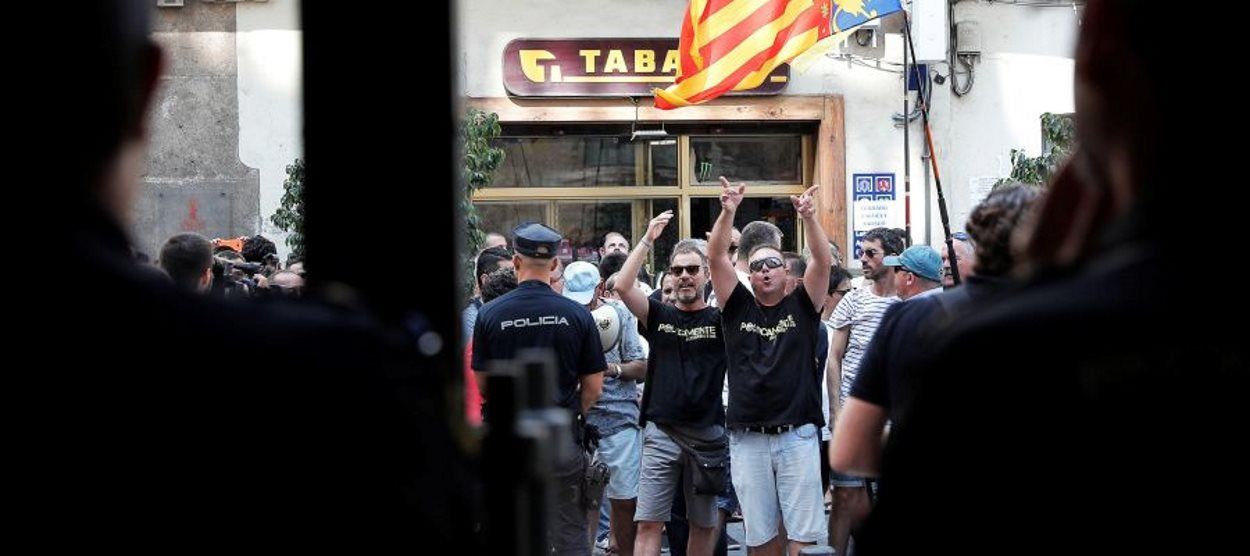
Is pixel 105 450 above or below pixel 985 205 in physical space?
below

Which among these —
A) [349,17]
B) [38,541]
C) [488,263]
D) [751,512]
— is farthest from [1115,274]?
[488,263]

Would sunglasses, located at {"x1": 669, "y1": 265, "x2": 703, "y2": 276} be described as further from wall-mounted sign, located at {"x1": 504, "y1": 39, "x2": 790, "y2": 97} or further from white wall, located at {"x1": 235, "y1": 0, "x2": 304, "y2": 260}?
white wall, located at {"x1": 235, "y1": 0, "x2": 304, "y2": 260}

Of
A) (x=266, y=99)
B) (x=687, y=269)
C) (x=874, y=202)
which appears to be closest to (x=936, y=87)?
(x=874, y=202)

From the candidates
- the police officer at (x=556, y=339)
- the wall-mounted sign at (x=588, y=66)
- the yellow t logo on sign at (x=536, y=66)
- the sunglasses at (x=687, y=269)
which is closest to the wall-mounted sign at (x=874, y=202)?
the wall-mounted sign at (x=588, y=66)

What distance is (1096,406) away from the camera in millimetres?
1416

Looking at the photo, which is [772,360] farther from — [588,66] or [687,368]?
[588,66]

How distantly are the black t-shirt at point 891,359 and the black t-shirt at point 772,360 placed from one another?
3.30 meters

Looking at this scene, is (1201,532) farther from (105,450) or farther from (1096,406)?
(105,450)

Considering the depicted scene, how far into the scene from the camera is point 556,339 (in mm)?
7547

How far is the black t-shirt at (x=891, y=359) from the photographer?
4473mm

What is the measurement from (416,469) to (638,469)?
25.3ft

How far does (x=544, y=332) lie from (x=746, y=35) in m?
5.44

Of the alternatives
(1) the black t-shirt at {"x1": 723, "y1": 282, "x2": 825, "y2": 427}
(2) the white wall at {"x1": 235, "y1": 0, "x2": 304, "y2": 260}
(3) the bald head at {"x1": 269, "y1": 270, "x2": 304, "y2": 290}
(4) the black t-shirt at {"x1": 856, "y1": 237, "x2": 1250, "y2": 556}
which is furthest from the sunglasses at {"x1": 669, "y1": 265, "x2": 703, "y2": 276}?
(2) the white wall at {"x1": 235, "y1": 0, "x2": 304, "y2": 260}

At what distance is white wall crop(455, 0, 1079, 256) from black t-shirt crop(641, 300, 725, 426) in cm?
785
